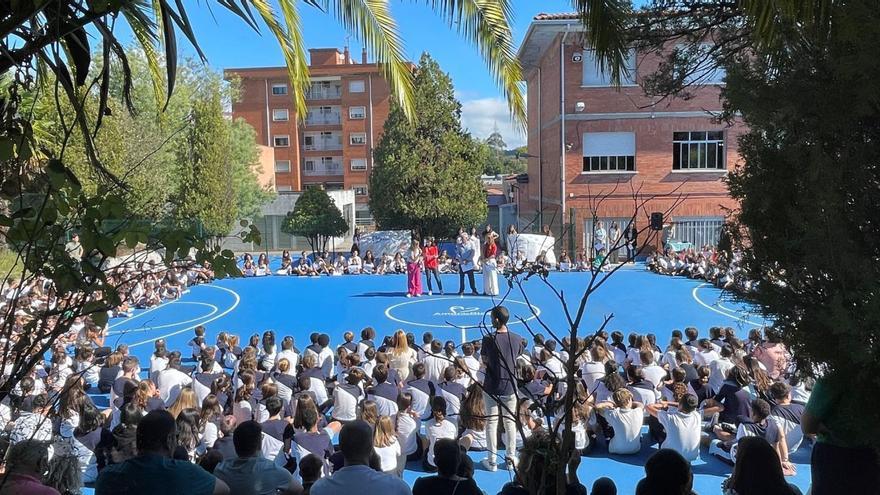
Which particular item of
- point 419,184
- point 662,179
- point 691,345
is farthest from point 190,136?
point 691,345

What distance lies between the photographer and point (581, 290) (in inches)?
871

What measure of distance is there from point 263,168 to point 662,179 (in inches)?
1233

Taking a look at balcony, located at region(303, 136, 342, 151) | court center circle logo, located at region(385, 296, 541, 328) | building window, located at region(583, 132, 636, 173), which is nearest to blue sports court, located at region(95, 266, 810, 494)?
court center circle logo, located at region(385, 296, 541, 328)

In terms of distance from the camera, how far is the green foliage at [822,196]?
289 centimetres

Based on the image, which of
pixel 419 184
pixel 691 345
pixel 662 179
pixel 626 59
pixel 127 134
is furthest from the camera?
pixel 419 184

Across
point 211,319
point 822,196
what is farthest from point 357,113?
point 822,196

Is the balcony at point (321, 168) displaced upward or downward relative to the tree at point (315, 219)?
upward

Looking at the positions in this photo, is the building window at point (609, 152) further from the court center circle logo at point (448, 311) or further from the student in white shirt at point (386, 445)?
the student in white shirt at point (386, 445)

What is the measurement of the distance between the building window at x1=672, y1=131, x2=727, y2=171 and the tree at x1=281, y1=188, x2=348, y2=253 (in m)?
15.4

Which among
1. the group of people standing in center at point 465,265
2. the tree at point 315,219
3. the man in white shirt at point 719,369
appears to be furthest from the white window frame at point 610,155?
the man in white shirt at point 719,369

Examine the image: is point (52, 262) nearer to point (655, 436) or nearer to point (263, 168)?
point (655, 436)

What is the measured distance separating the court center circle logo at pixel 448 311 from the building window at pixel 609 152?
11.3 m

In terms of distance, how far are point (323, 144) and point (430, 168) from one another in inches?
1194

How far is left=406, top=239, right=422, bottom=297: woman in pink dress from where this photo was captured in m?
21.2
